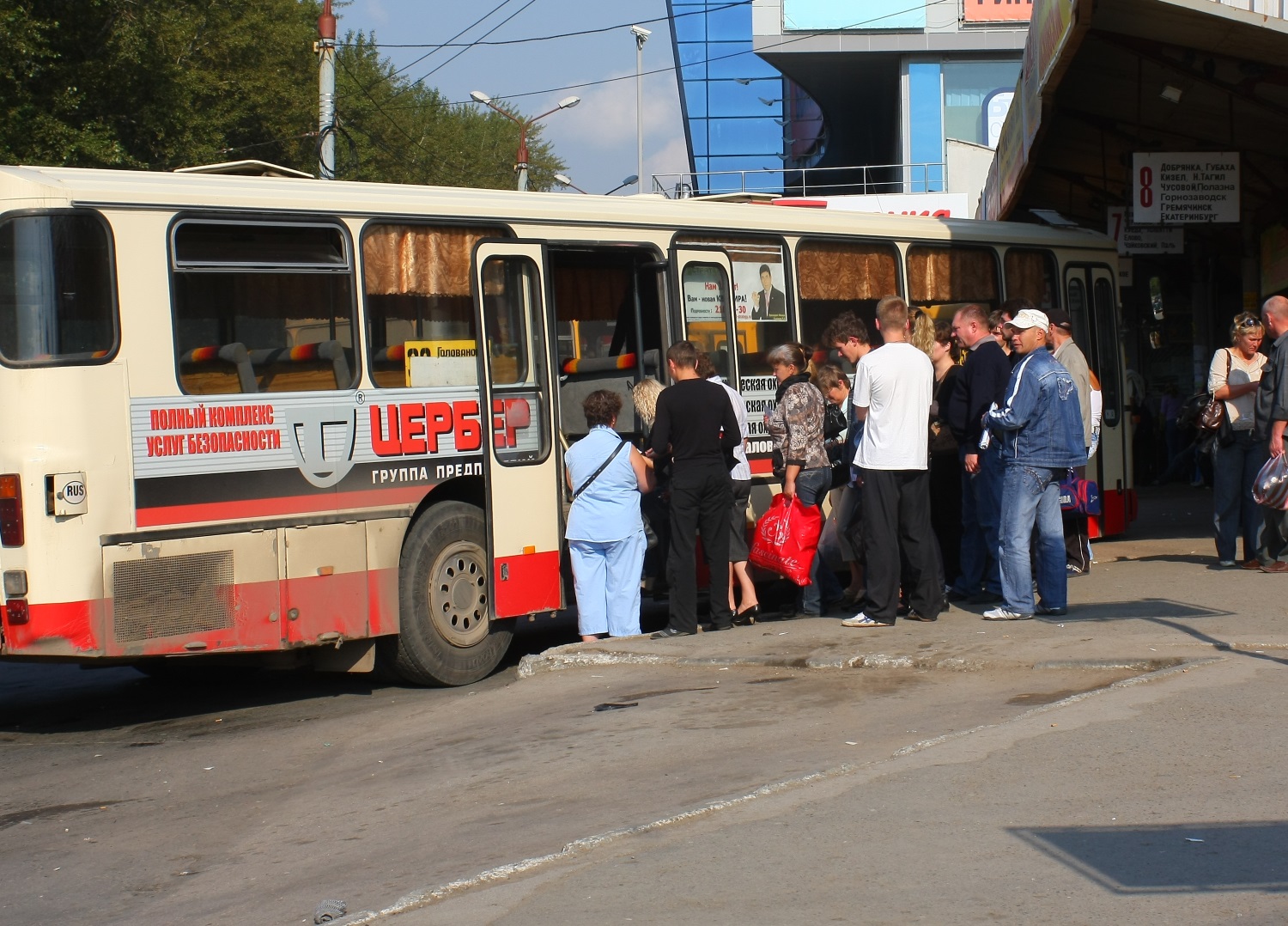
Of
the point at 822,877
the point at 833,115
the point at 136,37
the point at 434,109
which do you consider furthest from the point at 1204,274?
the point at 434,109

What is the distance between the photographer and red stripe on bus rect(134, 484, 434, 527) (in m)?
8.29

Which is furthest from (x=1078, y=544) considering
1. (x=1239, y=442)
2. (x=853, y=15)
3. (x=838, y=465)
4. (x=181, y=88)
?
(x=853, y=15)

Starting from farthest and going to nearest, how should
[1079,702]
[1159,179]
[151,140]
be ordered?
[151,140] < [1159,179] < [1079,702]

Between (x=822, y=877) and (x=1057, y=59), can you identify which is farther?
(x=1057, y=59)

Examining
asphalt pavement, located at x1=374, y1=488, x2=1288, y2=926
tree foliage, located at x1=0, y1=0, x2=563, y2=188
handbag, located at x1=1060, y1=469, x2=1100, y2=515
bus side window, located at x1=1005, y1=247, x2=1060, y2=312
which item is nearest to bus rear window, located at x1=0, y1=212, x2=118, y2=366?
asphalt pavement, located at x1=374, y1=488, x2=1288, y2=926

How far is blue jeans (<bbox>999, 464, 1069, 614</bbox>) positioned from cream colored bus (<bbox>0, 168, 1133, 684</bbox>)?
269 centimetres

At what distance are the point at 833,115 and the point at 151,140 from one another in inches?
1123

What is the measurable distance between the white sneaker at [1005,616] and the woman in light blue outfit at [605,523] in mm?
2301

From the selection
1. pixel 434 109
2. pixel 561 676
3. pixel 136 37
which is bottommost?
pixel 561 676

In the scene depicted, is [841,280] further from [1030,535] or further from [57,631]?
[57,631]

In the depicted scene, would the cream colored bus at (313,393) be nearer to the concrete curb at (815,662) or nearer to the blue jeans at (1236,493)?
the concrete curb at (815,662)

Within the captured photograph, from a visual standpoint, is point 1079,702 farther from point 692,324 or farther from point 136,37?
point 136,37

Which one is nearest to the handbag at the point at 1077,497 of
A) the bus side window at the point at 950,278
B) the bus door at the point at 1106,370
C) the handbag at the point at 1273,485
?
the handbag at the point at 1273,485

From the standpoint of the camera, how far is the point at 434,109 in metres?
53.8
